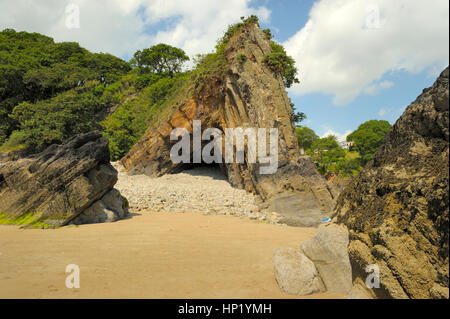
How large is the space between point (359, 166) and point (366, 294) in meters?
28.9

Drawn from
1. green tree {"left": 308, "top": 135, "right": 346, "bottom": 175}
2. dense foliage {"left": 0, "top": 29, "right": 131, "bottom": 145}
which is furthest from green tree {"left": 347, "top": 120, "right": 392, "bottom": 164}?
dense foliage {"left": 0, "top": 29, "right": 131, "bottom": 145}

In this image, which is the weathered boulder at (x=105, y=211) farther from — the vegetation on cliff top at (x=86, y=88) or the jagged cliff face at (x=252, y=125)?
the vegetation on cliff top at (x=86, y=88)

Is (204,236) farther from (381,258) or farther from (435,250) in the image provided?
(435,250)

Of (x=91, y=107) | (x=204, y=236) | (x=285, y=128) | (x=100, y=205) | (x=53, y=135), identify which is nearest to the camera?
(x=204, y=236)

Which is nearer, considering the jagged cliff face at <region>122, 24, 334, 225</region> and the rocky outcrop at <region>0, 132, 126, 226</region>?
the rocky outcrop at <region>0, 132, 126, 226</region>

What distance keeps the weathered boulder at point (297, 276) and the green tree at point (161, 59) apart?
107ft

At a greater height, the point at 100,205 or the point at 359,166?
the point at 359,166

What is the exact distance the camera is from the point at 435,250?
93.2 inches

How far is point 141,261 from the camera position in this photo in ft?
13.3

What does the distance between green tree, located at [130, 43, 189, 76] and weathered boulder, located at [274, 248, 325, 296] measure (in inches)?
1280

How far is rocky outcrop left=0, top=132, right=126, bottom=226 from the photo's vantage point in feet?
22.1

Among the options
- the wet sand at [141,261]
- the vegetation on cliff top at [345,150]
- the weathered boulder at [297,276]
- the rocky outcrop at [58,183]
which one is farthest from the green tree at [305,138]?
the weathered boulder at [297,276]

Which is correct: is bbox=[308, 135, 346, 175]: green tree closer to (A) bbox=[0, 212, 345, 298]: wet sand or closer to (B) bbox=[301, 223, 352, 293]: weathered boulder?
(A) bbox=[0, 212, 345, 298]: wet sand

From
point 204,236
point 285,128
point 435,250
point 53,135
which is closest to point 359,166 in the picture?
point 285,128
